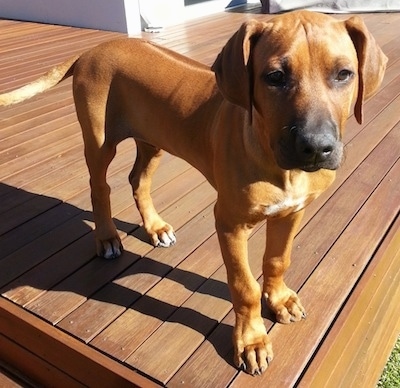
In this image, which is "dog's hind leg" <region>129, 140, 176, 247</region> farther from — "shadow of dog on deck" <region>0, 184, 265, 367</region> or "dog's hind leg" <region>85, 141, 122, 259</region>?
"dog's hind leg" <region>85, 141, 122, 259</region>

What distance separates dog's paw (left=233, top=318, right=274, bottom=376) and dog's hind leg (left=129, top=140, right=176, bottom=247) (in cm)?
89

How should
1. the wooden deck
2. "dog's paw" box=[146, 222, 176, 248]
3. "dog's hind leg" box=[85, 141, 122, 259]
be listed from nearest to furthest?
the wooden deck
"dog's hind leg" box=[85, 141, 122, 259]
"dog's paw" box=[146, 222, 176, 248]

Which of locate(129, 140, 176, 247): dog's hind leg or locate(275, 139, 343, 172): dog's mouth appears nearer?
locate(275, 139, 343, 172): dog's mouth

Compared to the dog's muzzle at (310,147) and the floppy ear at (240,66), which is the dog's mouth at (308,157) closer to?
the dog's muzzle at (310,147)

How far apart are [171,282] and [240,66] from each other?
1283 millimetres

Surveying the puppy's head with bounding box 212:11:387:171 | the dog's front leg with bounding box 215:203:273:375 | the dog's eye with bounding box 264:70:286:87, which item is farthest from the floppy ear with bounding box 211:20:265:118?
the dog's front leg with bounding box 215:203:273:375

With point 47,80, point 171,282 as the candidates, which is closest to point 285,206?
point 171,282

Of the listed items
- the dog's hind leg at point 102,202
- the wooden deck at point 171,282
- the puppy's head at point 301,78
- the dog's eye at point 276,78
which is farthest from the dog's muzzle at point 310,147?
the dog's hind leg at point 102,202

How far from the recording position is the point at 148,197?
315 centimetres

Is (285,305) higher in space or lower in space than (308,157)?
lower

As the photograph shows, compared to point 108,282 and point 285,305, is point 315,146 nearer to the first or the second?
point 285,305

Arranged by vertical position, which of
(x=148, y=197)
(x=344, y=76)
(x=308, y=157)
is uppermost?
(x=344, y=76)

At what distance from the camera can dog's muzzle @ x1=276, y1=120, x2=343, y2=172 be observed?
1737 millimetres

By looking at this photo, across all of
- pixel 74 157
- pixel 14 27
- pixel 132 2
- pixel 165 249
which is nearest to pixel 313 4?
pixel 132 2
